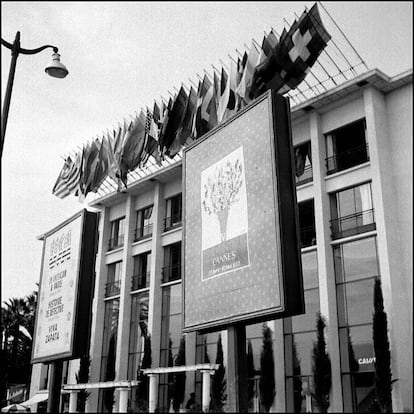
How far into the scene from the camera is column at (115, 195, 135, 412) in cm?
3933

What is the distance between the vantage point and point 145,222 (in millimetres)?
43156

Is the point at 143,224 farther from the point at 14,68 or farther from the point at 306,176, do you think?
the point at 14,68

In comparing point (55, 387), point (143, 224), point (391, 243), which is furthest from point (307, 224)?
point (55, 387)

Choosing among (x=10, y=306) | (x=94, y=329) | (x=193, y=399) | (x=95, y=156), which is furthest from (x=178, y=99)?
(x=10, y=306)

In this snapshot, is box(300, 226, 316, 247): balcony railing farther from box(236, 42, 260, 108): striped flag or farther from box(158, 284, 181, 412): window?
box(236, 42, 260, 108): striped flag

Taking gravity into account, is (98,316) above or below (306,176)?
below

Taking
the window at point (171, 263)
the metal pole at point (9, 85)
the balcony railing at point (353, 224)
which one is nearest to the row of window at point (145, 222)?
the window at point (171, 263)

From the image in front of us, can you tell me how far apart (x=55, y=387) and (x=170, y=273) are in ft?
72.4

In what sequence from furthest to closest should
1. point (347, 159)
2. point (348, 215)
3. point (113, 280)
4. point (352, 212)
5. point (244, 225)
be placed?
point (113, 280) < point (347, 159) < point (348, 215) < point (352, 212) < point (244, 225)

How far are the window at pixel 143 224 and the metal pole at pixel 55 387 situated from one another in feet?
80.1

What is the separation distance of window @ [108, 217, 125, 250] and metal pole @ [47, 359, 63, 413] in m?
26.8

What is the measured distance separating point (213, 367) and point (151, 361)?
43.2 ft

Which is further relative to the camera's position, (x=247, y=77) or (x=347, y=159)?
(x=347, y=159)

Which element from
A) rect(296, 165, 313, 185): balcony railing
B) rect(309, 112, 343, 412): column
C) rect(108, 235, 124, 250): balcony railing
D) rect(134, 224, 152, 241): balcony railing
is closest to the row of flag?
rect(309, 112, 343, 412): column
